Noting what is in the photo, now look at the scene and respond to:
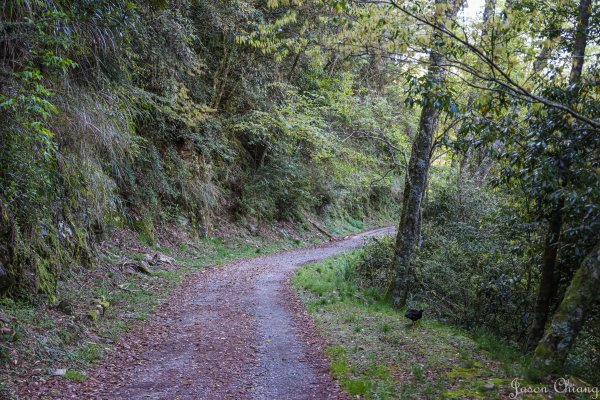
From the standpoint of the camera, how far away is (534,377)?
17.1 feet

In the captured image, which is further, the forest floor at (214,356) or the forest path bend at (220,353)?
the forest path bend at (220,353)

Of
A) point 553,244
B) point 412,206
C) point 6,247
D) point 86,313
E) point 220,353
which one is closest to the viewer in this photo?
point 6,247

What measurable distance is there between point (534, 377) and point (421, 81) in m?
4.00

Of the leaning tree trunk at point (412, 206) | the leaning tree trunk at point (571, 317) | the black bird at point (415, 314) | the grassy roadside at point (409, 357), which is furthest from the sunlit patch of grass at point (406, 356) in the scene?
the leaning tree trunk at point (412, 206)

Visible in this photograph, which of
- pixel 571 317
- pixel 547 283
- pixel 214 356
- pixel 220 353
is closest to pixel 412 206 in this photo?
pixel 547 283

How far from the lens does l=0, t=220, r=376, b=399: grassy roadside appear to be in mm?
5500

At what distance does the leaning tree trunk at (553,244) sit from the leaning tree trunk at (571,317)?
1.21m

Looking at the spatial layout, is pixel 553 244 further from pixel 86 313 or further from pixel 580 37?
pixel 86 313

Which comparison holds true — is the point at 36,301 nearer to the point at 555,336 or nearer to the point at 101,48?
the point at 101,48

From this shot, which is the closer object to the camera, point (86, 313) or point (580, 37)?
point (580, 37)

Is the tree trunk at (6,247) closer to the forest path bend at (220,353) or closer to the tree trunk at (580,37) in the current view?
the forest path bend at (220,353)

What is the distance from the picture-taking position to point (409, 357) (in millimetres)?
6820

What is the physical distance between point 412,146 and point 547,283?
16.2 feet

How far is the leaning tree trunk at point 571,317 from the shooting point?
17.3 ft
